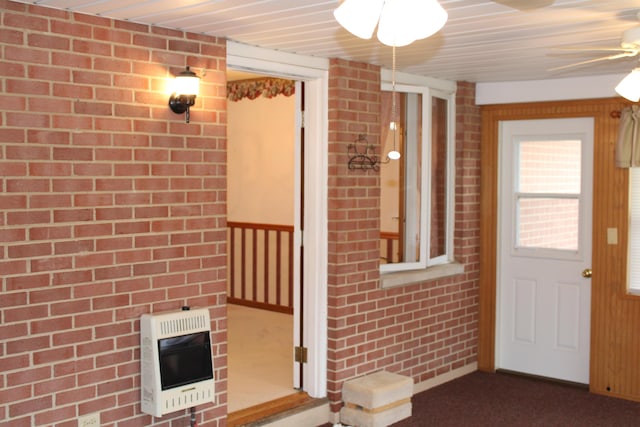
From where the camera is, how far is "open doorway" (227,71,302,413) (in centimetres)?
736

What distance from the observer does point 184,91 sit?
361cm

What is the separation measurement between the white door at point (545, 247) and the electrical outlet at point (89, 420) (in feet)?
11.3

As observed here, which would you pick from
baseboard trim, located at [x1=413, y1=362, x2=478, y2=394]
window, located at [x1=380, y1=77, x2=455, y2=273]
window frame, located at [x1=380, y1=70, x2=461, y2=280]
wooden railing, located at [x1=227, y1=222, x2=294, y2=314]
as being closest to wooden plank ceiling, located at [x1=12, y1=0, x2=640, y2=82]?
A: window frame, located at [x1=380, y1=70, x2=461, y2=280]

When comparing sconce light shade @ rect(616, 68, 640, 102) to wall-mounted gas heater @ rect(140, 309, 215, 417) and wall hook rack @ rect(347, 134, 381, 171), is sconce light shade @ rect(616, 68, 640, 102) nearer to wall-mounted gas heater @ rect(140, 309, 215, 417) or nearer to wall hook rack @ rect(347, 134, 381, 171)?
wall hook rack @ rect(347, 134, 381, 171)

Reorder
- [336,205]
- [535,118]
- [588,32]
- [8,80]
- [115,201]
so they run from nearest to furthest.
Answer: [8,80]
[115,201]
[588,32]
[336,205]
[535,118]

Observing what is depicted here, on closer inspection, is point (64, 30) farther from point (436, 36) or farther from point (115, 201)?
point (436, 36)

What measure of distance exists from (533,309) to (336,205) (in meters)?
2.04

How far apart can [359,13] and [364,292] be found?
2985 millimetres

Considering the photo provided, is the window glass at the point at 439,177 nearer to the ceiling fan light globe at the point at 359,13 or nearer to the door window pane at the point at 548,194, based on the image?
the door window pane at the point at 548,194

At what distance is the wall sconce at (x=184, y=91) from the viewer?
11.8ft

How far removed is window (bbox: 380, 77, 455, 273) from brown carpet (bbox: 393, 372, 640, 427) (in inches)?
36.9

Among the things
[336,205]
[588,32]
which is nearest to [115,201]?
[336,205]

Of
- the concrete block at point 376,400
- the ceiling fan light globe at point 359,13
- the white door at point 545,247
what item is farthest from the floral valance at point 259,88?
the ceiling fan light globe at point 359,13

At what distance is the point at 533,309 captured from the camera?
5.73 metres
